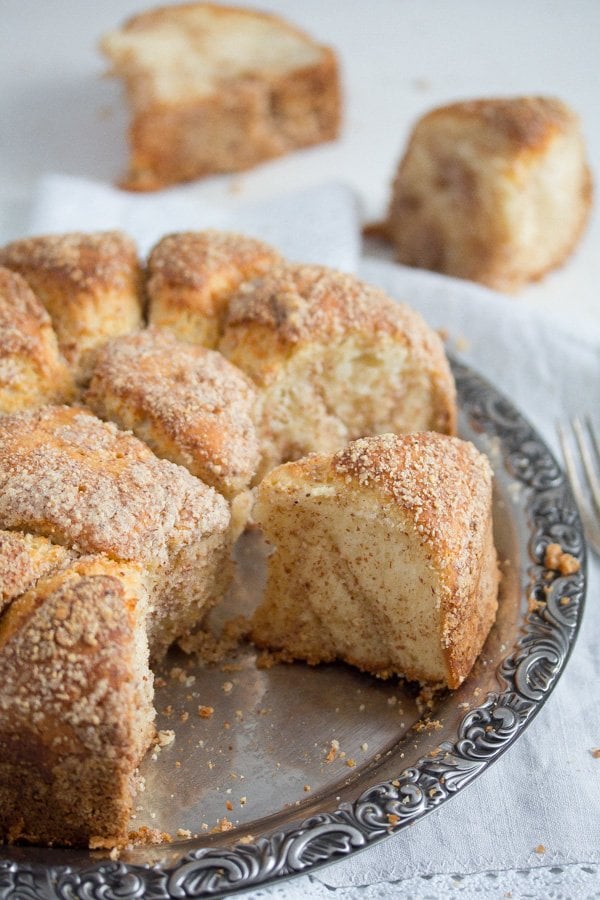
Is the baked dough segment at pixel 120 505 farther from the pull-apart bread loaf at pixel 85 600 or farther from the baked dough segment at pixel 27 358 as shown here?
the baked dough segment at pixel 27 358

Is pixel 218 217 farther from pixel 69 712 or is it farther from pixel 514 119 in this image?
pixel 69 712

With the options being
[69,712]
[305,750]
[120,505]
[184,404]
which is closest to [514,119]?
[184,404]

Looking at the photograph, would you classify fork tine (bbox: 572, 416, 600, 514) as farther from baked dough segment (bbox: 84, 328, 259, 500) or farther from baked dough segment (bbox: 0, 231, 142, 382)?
baked dough segment (bbox: 0, 231, 142, 382)

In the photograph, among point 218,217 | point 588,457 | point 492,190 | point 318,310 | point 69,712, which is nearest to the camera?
point 69,712

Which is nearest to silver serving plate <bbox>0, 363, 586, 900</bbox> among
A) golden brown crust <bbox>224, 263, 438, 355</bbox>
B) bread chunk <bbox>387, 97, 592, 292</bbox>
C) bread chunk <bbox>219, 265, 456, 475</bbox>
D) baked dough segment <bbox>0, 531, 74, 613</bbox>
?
bread chunk <bbox>219, 265, 456, 475</bbox>

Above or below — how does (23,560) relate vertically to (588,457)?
above

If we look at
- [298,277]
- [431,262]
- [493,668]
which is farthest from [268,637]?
[431,262]

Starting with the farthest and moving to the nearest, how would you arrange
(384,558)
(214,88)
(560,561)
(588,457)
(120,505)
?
1. (214,88)
2. (588,457)
3. (560,561)
4. (384,558)
5. (120,505)
